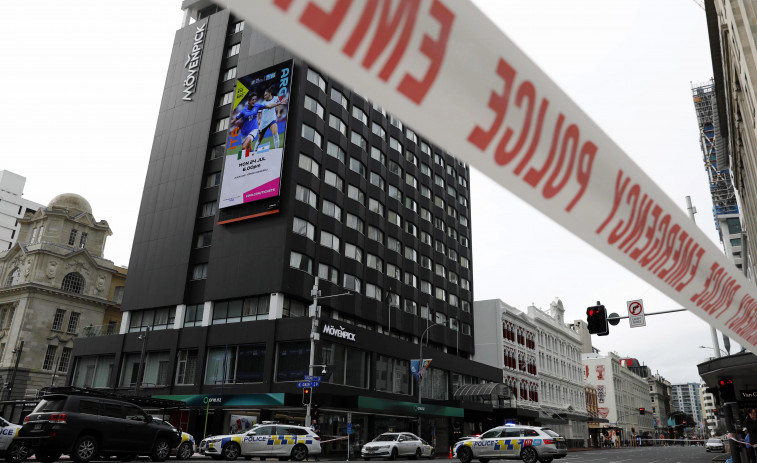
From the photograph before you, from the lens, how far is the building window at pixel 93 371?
44062mm

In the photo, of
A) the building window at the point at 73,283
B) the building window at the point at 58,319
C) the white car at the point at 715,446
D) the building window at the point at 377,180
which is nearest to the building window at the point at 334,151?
the building window at the point at 377,180

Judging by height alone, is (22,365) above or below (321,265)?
below

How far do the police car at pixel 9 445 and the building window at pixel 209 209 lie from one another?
27341mm

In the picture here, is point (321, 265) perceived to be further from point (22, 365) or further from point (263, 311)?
point (22, 365)

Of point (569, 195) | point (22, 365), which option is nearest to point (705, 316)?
point (569, 195)

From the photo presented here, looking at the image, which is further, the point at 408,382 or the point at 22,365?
the point at 22,365

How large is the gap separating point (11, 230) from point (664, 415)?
178 meters

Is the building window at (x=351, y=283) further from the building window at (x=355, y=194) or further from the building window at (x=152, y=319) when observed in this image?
the building window at (x=152, y=319)

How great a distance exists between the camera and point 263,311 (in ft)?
128

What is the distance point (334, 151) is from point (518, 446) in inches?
1203

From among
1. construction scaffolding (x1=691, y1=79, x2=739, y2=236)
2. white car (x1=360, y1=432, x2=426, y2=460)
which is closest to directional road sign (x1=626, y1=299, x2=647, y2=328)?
white car (x1=360, y1=432, x2=426, y2=460)

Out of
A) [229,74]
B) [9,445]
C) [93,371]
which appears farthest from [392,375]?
[229,74]

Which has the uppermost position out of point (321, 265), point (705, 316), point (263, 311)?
point (321, 265)

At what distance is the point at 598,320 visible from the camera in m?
17.1
